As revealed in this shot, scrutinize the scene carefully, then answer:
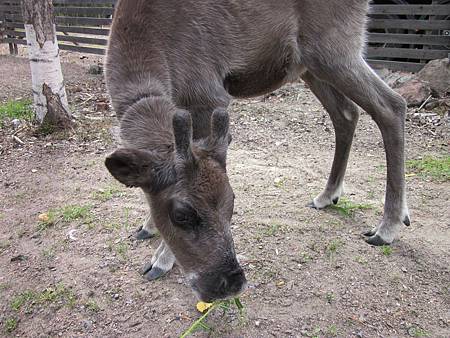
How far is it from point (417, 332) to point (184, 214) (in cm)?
162

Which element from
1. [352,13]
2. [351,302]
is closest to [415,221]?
[351,302]

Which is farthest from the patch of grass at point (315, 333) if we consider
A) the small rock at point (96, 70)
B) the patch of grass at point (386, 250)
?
the small rock at point (96, 70)

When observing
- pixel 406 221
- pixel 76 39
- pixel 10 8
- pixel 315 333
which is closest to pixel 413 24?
pixel 406 221

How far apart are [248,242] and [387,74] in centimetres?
612

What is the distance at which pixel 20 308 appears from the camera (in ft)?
10.6

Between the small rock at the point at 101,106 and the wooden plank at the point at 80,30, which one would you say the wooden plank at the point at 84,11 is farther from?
the small rock at the point at 101,106

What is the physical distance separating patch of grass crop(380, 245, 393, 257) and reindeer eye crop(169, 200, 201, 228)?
1768mm

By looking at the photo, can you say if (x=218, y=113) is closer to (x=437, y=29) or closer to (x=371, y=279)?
(x=371, y=279)

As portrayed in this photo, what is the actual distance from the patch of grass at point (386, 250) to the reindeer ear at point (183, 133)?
190cm

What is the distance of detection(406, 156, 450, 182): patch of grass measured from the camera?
4.88 meters

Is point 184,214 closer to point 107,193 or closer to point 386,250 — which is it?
point 386,250

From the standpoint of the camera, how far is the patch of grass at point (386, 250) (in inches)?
140

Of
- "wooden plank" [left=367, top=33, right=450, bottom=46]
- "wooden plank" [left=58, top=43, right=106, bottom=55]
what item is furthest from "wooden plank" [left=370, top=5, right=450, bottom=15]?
"wooden plank" [left=58, top=43, right=106, bottom=55]

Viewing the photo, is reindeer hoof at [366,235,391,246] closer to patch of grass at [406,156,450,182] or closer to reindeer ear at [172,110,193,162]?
patch of grass at [406,156,450,182]
